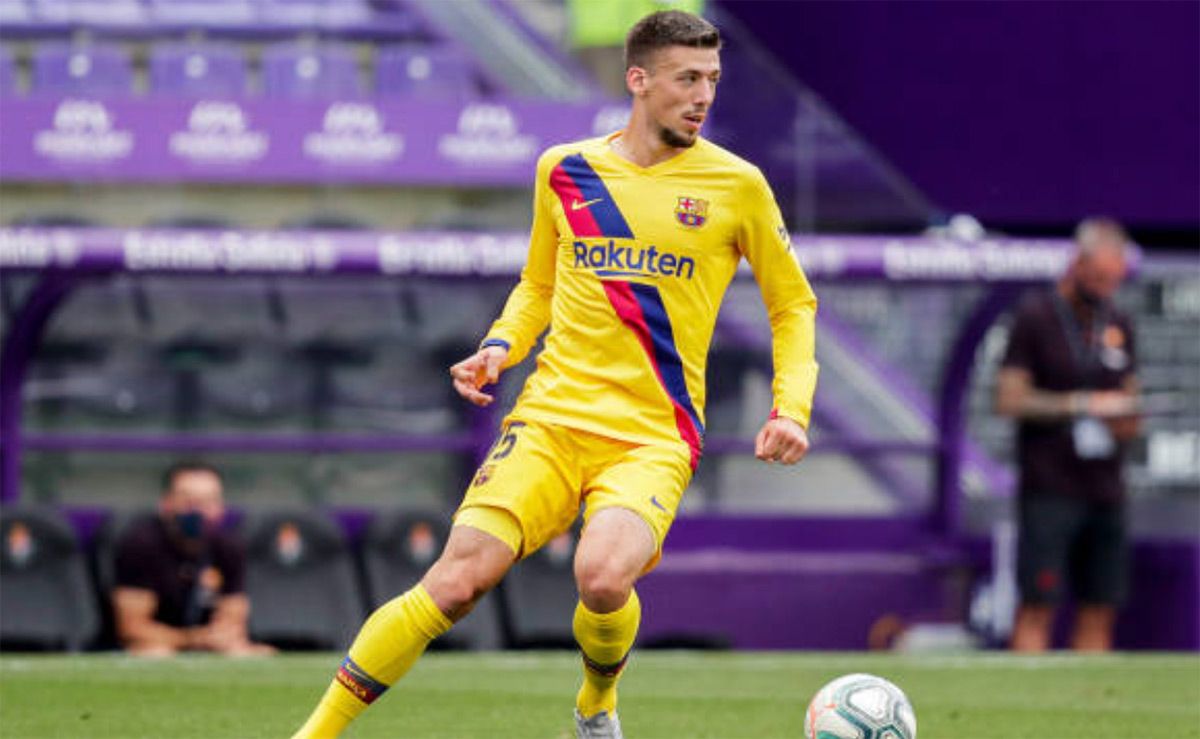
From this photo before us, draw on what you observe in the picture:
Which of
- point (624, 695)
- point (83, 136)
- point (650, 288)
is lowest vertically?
point (624, 695)

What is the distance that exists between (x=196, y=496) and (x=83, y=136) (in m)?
4.24

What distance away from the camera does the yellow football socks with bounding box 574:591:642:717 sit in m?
6.17

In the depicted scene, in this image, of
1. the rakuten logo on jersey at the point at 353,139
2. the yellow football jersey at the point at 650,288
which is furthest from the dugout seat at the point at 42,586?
the yellow football jersey at the point at 650,288

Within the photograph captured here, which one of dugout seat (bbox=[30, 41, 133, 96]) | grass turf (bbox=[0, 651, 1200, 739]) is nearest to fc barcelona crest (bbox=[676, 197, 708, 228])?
grass turf (bbox=[0, 651, 1200, 739])

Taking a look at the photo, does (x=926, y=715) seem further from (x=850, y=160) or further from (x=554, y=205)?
(x=850, y=160)

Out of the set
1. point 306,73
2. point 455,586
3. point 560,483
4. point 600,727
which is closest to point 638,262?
point 560,483

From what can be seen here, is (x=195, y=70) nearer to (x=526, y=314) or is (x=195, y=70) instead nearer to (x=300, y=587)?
(x=300, y=587)

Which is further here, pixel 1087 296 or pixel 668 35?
pixel 1087 296

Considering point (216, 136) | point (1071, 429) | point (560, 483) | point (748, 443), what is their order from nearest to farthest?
1. point (560, 483)
2. point (1071, 429)
3. point (748, 443)
4. point (216, 136)

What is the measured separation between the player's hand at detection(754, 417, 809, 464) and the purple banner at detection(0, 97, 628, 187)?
8.88 m

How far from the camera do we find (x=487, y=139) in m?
15.1

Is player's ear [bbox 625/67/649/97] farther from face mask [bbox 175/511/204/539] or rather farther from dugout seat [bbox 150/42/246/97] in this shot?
dugout seat [bbox 150/42/246/97]

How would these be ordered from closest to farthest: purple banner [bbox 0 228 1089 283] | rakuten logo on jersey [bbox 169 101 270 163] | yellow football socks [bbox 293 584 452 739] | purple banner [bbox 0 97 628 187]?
yellow football socks [bbox 293 584 452 739] < purple banner [bbox 0 228 1089 283] < purple banner [bbox 0 97 628 187] < rakuten logo on jersey [bbox 169 101 270 163]

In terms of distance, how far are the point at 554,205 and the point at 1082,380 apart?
515 cm
